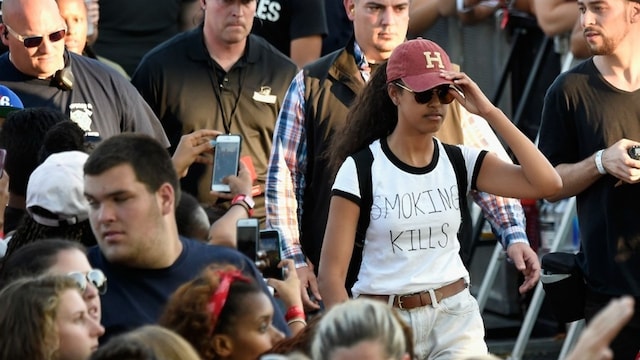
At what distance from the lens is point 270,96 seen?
314 inches

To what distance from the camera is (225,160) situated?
21.0ft

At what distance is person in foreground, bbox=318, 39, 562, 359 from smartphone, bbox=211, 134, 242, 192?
465 millimetres

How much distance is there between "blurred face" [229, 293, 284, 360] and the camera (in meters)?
4.90

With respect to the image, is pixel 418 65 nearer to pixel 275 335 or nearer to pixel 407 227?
pixel 407 227

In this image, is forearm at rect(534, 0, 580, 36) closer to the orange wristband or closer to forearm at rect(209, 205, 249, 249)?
forearm at rect(209, 205, 249, 249)

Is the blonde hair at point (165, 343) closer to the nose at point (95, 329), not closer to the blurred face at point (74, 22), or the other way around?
the nose at point (95, 329)

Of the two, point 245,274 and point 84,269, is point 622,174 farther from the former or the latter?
point 84,269

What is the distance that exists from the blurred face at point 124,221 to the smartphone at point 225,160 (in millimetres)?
869

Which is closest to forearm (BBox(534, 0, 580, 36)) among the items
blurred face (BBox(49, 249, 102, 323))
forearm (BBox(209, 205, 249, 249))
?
forearm (BBox(209, 205, 249, 249))

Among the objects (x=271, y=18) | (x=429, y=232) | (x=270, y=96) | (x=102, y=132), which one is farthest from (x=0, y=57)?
(x=429, y=232)

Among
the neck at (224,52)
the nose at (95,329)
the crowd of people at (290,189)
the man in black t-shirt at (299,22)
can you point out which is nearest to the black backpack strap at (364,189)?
the crowd of people at (290,189)

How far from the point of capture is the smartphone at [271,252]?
5.87m

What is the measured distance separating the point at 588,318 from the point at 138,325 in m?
2.50

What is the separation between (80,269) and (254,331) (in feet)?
2.19
